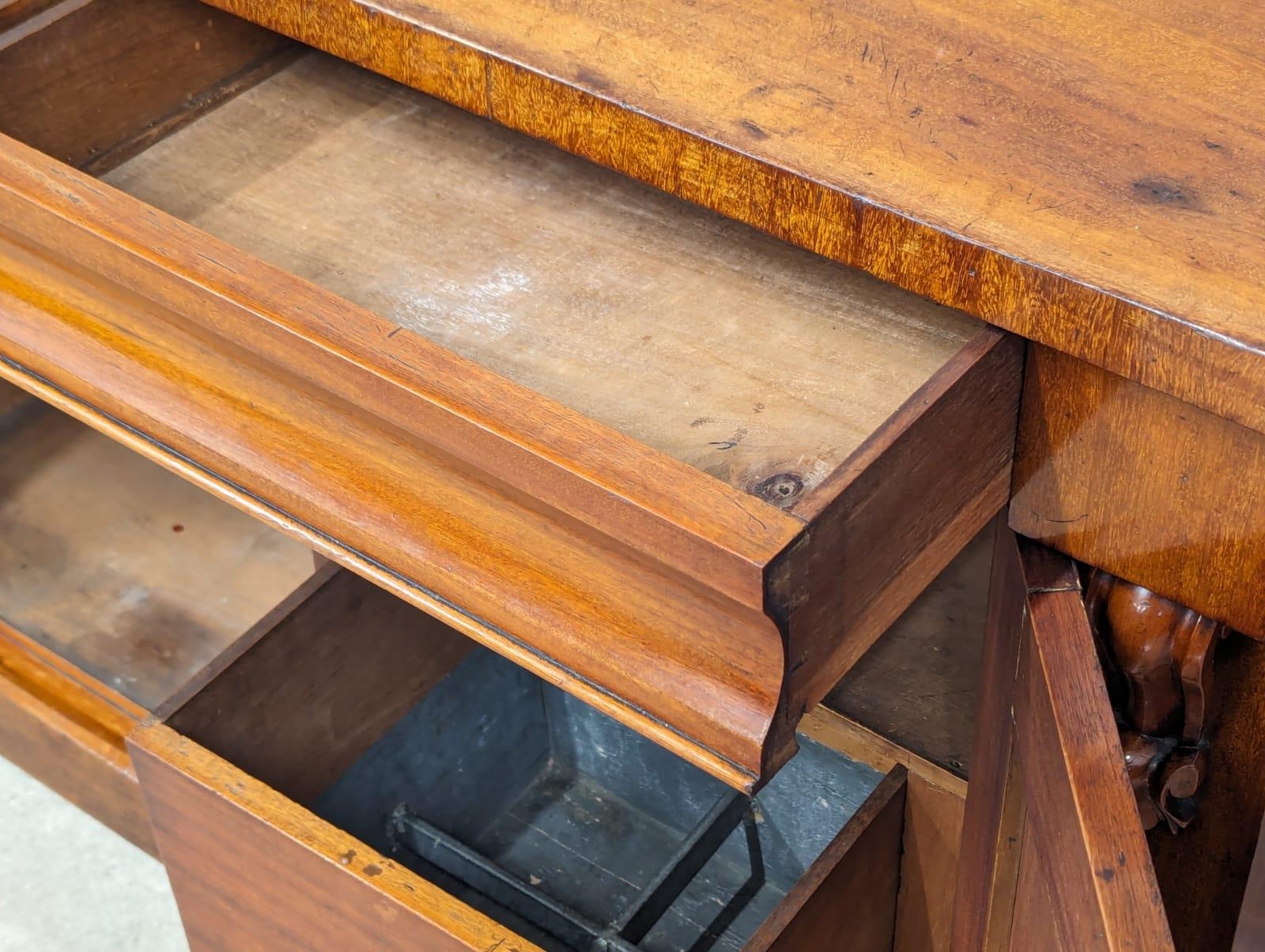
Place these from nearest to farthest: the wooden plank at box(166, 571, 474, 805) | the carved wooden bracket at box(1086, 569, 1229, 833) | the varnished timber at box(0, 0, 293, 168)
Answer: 1. the carved wooden bracket at box(1086, 569, 1229, 833)
2. the varnished timber at box(0, 0, 293, 168)
3. the wooden plank at box(166, 571, 474, 805)

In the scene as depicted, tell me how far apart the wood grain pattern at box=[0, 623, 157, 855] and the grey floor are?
19 millimetres

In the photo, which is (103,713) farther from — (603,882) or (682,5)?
(682,5)

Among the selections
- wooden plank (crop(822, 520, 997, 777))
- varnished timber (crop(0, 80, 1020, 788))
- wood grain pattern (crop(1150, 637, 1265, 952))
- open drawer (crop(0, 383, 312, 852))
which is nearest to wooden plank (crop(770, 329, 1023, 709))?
varnished timber (crop(0, 80, 1020, 788))

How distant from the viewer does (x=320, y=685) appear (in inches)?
39.7

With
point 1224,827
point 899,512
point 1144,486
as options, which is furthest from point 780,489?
point 1224,827

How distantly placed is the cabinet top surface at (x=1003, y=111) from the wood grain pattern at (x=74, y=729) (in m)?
0.65

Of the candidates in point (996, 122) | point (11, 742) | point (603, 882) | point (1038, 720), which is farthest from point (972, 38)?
point (11, 742)

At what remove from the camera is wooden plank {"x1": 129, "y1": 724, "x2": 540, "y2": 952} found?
0.76 m

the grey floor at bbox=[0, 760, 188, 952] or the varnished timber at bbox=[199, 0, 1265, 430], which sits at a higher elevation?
the varnished timber at bbox=[199, 0, 1265, 430]

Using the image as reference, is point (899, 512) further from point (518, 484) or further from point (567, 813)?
point (567, 813)

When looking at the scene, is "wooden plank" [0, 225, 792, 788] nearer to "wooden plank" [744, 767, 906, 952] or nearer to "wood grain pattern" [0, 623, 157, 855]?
"wooden plank" [744, 767, 906, 952]

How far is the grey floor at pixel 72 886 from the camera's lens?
3.74 ft

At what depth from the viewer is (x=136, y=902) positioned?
45.9 inches

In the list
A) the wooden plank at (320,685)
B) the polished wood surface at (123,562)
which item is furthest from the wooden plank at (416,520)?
the polished wood surface at (123,562)
